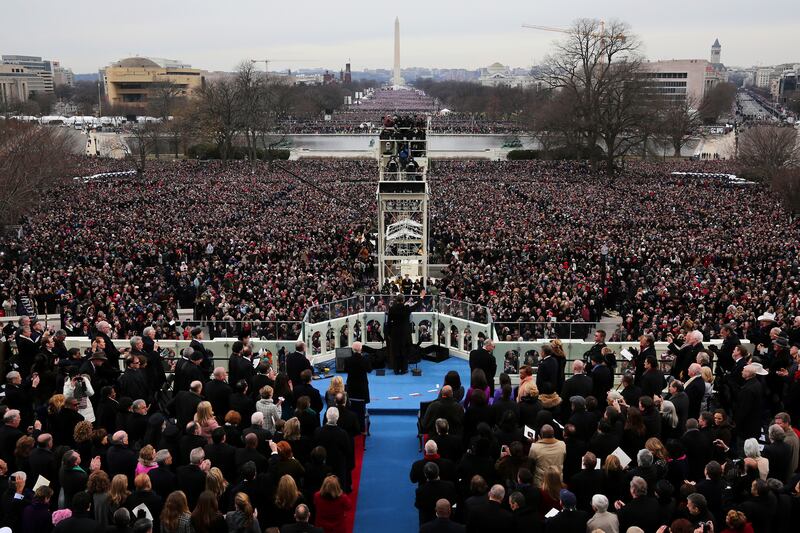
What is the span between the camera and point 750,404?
9.38m

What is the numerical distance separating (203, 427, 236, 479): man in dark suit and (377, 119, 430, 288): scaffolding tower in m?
13.7

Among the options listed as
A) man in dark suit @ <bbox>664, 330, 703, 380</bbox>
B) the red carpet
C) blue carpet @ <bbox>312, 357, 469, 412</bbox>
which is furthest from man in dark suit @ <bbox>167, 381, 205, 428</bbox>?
man in dark suit @ <bbox>664, 330, 703, 380</bbox>

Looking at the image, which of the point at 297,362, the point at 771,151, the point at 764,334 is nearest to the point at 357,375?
the point at 297,362

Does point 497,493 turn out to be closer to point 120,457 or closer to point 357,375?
point 120,457

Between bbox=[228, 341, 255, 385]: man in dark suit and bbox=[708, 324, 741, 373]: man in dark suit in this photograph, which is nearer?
bbox=[228, 341, 255, 385]: man in dark suit

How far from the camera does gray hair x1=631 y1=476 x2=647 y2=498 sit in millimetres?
6922

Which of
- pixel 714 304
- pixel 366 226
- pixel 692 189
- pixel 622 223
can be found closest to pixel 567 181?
pixel 692 189

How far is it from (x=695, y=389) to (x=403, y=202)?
15695 mm

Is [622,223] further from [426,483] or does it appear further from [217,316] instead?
[426,483]

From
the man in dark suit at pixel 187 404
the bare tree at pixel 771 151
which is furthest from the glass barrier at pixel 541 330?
the bare tree at pixel 771 151

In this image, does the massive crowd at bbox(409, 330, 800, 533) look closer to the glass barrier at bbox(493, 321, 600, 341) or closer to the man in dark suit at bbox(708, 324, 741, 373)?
the man in dark suit at bbox(708, 324, 741, 373)

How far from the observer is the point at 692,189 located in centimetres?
4581

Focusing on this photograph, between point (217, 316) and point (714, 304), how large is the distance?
13.1m

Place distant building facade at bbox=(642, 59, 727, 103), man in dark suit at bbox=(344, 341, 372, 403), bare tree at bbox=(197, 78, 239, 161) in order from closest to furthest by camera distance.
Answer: man in dark suit at bbox=(344, 341, 372, 403)
bare tree at bbox=(197, 78, 239, 161)
distant building facade at bbox=(642, 59, 727, 103)
